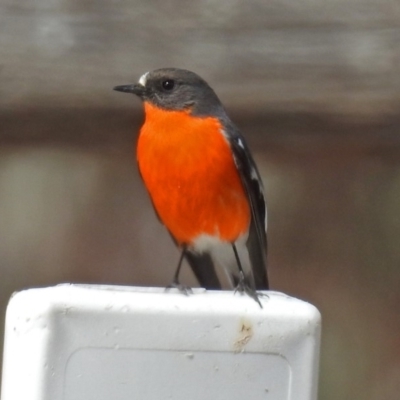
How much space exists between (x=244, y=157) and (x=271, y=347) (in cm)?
122

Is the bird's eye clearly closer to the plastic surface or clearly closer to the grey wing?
the grey wing

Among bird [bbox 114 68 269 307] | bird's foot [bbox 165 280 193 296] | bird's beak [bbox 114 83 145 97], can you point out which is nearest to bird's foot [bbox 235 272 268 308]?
bird [bbox 114 68 269 307]

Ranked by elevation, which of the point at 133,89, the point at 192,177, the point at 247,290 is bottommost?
the point at 247,290

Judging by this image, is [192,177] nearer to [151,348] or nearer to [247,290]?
[247,290]

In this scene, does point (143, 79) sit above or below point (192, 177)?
above

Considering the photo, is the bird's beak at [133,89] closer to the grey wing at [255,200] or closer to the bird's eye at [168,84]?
the bird's eye at [168,84]

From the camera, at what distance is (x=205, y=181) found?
2.70m

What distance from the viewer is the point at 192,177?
2.69 m

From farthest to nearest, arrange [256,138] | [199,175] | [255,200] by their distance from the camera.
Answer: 1. [255,200]
2. [199,175]
3. [256,138]

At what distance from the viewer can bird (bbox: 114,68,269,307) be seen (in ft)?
8.86

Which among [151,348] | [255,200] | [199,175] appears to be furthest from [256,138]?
[151,348]

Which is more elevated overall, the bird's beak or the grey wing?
the bird's beak

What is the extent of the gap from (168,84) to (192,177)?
0.32 m

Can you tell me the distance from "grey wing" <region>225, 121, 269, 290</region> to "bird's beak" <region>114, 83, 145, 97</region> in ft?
0.86
